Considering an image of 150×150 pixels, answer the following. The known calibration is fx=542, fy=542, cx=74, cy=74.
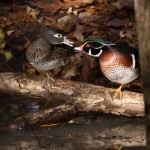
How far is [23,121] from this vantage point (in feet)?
20.2

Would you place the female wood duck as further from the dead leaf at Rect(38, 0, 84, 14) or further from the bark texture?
the dead leaf at Rect(38, 0, 84, 14)

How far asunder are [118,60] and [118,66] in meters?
0.07

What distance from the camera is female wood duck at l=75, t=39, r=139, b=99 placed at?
6.06m

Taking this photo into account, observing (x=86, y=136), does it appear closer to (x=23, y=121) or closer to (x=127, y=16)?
(x=23, y=121)

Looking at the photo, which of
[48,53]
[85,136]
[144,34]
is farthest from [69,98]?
[144,34]

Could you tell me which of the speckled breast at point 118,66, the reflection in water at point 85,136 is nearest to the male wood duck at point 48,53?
the speckled breast at point 118,66

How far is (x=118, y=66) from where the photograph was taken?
6.10 meters

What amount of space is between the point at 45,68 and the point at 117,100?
1035 mm

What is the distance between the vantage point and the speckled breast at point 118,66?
6.06m

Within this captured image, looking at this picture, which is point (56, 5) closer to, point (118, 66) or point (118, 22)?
point (118, 22)

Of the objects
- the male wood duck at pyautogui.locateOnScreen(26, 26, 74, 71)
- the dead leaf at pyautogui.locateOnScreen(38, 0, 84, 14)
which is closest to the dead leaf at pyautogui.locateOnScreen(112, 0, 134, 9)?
the dead leaf at pyautogui.locateOnScreen(38, 0, 84, 14)

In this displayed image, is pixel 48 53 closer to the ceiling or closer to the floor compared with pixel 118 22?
closer to the ceiling

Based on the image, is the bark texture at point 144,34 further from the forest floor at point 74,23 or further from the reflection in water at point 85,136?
the forest floor at point 74,23

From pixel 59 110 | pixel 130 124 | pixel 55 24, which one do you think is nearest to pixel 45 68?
pixel 59 110
